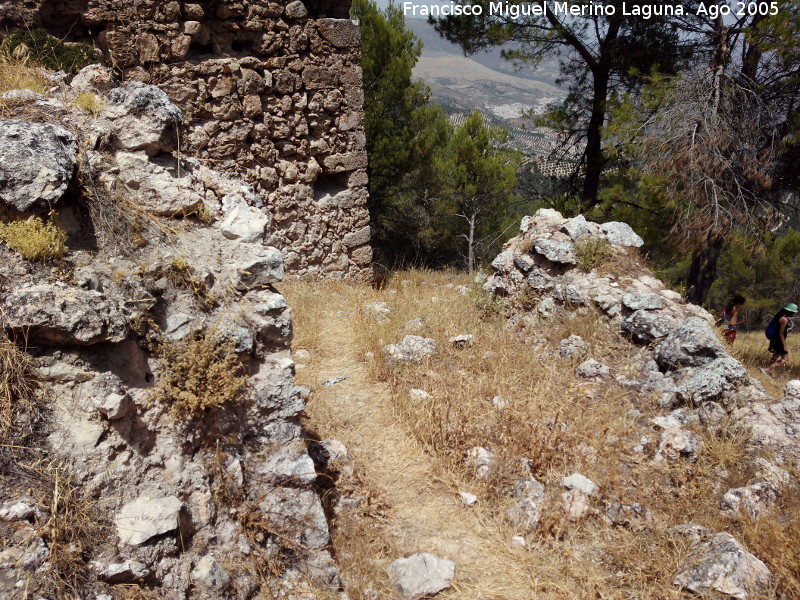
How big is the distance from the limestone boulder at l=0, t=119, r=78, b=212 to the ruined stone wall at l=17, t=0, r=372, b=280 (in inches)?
95.2

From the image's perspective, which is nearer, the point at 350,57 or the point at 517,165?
the point at 350,57

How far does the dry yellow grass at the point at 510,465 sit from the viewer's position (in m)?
2.71

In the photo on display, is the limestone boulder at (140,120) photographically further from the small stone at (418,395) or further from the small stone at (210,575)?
the small stone at (418,395)

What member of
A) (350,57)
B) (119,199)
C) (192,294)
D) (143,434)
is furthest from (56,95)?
(350,57)

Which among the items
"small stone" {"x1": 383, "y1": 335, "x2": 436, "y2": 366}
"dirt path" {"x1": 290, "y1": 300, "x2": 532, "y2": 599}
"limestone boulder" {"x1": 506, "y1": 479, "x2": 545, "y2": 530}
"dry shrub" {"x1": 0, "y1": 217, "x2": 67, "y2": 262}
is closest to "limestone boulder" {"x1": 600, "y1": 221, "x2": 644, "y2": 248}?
"small stone" {"x1": 383, "y1": 335, "x2": 436, "y2": 366}

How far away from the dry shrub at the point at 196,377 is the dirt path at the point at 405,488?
108 cm

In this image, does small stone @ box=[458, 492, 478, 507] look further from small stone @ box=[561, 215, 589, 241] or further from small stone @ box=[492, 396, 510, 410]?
small stone @ box=[561, 215, 589, 241]

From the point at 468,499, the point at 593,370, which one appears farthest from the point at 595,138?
the point at 468,499

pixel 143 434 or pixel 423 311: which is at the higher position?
pixel 143 434

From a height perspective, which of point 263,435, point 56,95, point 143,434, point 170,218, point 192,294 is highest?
point 56,95

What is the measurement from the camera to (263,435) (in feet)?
8.71

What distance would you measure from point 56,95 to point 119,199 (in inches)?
40.8

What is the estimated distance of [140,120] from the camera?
2941 millimetres

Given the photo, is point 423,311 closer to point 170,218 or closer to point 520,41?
point 170,218
